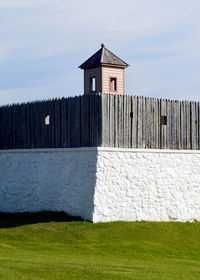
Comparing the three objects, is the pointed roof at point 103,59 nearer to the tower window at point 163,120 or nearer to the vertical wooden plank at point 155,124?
the vertical wooden plank at point 155,124

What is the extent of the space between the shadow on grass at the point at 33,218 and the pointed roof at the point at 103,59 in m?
9.84

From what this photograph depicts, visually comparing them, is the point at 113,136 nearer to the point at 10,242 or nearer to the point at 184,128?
the point at 184,128

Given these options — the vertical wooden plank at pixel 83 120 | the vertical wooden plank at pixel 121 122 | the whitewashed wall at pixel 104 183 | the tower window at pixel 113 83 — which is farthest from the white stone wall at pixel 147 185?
the tower window at pixel 113 83

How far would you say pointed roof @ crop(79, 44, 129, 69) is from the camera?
1159 inches

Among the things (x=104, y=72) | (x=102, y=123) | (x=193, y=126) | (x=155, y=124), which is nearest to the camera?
(x=102, y=123)

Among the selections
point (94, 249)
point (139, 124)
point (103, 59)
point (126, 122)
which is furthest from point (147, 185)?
point (103, 59)

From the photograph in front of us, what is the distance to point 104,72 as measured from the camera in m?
29.4

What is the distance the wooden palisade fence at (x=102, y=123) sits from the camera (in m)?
21.8

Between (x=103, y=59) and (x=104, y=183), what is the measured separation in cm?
1001

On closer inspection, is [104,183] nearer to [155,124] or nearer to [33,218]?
[33,218]

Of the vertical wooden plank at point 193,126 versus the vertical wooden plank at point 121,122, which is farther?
the vertical wooden plank at point 193,126

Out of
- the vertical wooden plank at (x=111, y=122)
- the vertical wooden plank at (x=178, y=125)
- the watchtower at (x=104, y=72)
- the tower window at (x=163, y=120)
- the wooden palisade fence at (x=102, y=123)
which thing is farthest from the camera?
the watchtower at (x=104, y=72)

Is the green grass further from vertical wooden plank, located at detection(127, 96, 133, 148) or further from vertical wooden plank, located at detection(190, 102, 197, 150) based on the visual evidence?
vertical wooden plank, located at detection(190, 102, 197, 150)

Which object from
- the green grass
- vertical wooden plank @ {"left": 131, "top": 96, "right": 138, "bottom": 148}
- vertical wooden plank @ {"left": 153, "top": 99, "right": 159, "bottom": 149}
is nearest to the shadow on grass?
the green grass
